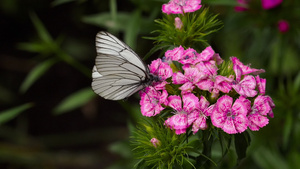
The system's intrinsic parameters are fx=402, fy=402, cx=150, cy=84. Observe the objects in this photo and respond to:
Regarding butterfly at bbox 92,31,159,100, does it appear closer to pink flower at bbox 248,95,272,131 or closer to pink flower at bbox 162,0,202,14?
pink flower at bbox 162,0,202,14

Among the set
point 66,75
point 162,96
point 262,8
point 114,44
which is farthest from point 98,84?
point 66,75

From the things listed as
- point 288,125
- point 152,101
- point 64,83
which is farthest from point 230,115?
point 64,83

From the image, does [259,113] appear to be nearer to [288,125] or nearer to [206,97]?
[206,97]

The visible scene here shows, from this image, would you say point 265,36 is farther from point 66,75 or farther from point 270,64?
point 66,75

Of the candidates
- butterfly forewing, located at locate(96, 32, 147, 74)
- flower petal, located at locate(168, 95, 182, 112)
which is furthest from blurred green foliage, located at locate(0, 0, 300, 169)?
flower petal, located at locate(168, 95, 182, 112)

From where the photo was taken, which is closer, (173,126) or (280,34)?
(173,126)
